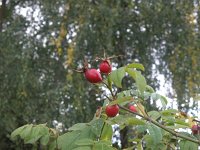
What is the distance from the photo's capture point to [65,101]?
4.75 meters

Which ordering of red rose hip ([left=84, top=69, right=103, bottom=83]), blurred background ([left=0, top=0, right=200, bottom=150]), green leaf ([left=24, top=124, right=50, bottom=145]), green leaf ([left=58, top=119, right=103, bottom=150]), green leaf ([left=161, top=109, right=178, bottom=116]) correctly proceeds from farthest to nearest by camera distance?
blurred background ([left=0, top=0, right=200, bottom=150]), green leaf ([left=24, top=124, right=50, bottom=145]), green leaf ([left=161, top=109, right=178, bottom=116]), green leaf ([left=58, top=119, right=103, bottom=150]), red rose hip ([left=84, top=69, right=103, bottom=83])

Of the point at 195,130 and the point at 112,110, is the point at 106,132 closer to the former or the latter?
the point at 112,110

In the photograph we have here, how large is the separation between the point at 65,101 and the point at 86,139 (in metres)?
3.70

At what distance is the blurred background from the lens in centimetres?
473

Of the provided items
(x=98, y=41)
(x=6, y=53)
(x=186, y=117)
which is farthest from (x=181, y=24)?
(x=186, y=117)

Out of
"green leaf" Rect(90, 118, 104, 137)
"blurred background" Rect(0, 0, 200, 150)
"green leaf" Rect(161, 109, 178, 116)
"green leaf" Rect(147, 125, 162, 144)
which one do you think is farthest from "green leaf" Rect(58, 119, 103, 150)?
"blurred background" Rect(0, 0, 200, 150)

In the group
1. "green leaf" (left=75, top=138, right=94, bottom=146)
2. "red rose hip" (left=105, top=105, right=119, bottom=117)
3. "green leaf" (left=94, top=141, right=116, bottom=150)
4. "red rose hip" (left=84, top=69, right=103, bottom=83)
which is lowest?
A: "green leaf" (left=94, top=141, right=116, bottom=150)

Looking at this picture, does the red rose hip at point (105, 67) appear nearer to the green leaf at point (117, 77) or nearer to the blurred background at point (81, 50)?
the green leaf at point (117, 77)

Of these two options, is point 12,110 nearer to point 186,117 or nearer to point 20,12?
point 20,12

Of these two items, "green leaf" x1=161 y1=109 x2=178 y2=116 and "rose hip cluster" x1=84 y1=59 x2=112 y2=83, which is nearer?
"rose hip cluster" x1=84 y1=59 x2=112 y2=83

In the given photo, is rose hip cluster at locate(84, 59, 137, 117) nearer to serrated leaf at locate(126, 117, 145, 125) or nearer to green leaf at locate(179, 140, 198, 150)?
serrated leaf at locate(126, 117, 145, 125)

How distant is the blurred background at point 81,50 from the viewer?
4.73 m

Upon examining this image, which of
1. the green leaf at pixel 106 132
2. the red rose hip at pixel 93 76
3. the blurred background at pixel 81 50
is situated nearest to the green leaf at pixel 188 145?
the green leaf at pixel 106 132

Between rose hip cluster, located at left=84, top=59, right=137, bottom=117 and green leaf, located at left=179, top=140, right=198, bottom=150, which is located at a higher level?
rose hip cluster, located at left=84, top=59, right=137, bottom=117
